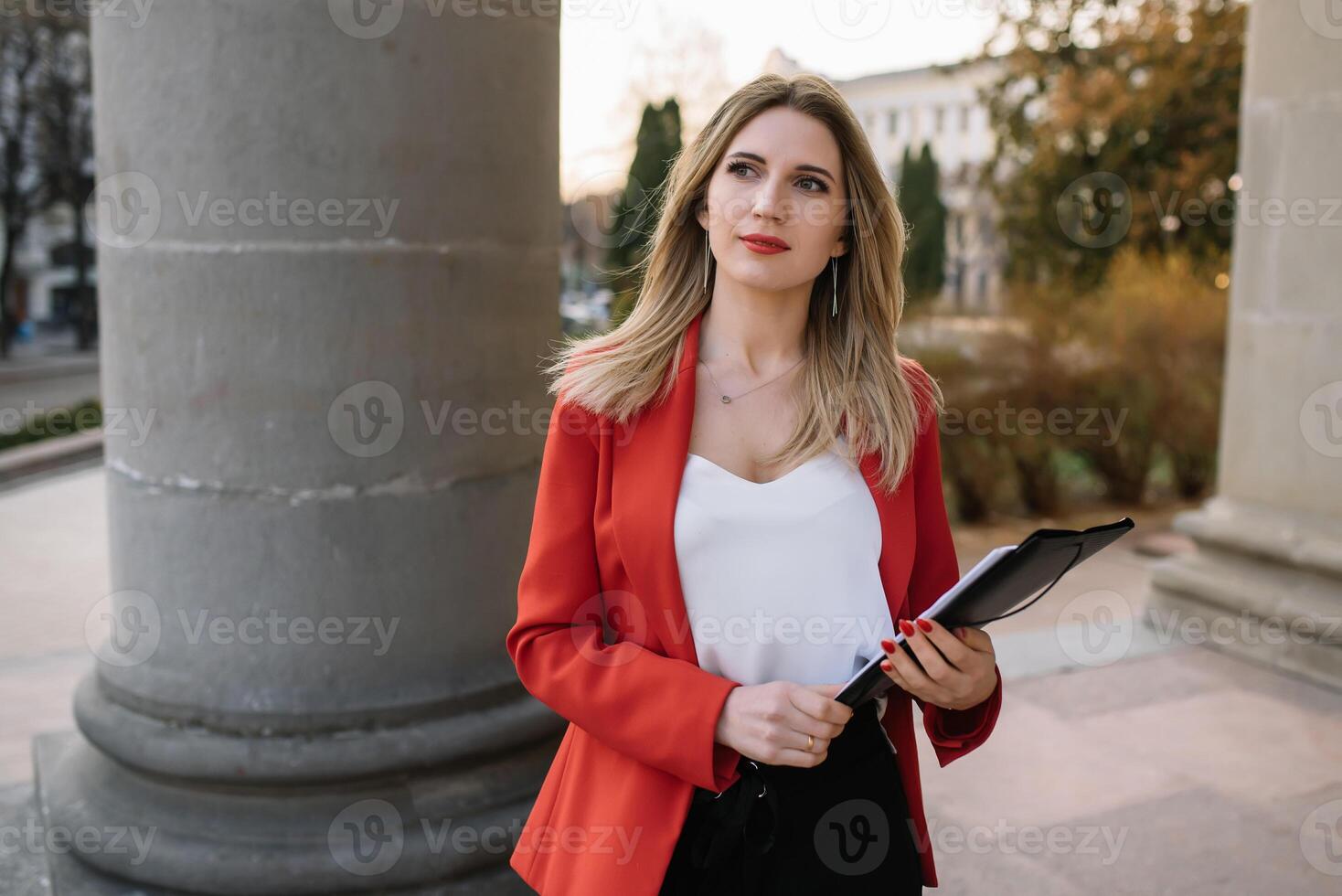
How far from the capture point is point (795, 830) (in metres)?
1.84

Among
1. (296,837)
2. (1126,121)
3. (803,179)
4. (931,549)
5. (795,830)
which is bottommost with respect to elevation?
(296,837)

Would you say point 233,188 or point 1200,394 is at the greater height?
point 233,188

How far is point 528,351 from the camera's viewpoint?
336cm

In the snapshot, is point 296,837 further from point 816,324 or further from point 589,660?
point 816,324

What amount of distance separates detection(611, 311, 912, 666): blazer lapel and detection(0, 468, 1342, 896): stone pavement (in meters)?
2.17

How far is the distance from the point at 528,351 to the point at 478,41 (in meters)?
0.85

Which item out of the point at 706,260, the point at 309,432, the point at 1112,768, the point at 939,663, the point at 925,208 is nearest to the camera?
the point at 939,663

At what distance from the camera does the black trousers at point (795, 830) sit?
182 centimetres

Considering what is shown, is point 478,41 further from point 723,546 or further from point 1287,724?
point 1287,724

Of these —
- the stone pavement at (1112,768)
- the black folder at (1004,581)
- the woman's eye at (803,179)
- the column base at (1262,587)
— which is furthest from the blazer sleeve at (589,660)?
the column base at (1262,587)

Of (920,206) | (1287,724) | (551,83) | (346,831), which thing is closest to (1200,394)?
(1287,724)

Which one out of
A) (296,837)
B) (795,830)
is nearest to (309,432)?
(296,837)

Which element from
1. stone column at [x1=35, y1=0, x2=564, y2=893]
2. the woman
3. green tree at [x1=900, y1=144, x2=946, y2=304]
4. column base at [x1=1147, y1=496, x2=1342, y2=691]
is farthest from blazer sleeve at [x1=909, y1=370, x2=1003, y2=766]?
green tree at [x1=900, y1=144, x2=946, y2=304]

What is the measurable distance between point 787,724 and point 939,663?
241 mm
